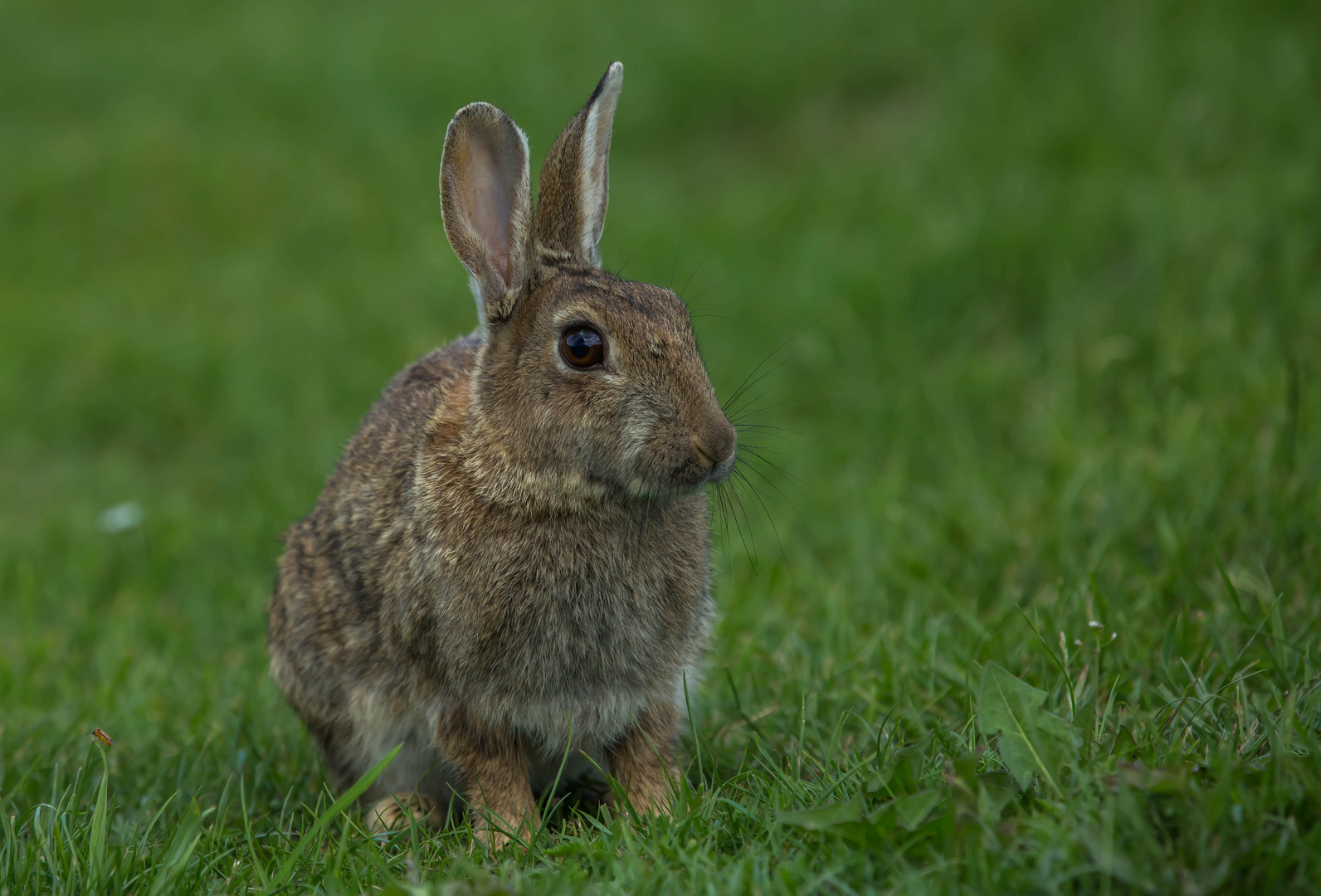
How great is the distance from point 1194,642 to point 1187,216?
12.2 ft

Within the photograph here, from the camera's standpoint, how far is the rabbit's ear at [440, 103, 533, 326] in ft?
10.6

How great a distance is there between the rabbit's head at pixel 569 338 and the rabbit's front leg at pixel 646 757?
2.20ft

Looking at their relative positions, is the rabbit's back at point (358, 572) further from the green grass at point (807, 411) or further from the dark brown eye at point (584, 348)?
the dark brown eye at point (584, 348)

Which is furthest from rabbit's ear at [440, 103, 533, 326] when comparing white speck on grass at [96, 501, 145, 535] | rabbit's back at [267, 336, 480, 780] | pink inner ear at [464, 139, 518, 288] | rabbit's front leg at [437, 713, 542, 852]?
white speck on grass at [96, 501, 145, 535]

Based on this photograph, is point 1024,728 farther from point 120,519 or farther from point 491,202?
point 120,519

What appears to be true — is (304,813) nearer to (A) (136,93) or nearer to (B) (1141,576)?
(B) (1141,576)

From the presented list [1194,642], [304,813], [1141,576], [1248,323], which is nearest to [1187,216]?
[1248,323]

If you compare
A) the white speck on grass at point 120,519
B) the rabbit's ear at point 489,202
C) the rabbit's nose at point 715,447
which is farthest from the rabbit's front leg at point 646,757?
the white speck on grass at point 120,519

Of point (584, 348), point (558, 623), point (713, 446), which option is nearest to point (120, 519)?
point (558, 623)

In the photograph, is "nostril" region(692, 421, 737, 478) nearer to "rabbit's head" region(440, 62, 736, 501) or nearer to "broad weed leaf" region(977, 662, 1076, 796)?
"rabbit's head" region(440, 62, 736, 501)

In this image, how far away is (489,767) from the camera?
10.4 feet

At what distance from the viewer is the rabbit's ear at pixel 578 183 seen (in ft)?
10.8

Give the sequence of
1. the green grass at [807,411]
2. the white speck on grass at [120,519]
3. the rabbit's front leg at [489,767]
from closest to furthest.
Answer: the green grass at [807,411] → the rabbit's front leg at [489,767] → the white speck on grass at [120,519]

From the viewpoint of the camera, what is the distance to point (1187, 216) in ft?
21.1
